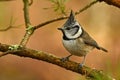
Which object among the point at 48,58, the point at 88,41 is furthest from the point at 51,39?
the point at 48,58

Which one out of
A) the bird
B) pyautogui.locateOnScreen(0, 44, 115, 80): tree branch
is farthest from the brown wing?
pyautogui.locateOnScreen(0, 44, 115, 80): tree branch

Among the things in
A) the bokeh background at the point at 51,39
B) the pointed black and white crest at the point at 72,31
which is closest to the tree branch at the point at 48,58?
the pointed black and white crest at the point at 72,31

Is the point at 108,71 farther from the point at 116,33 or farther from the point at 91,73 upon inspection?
Result: the point at 116,33

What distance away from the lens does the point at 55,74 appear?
5324 mm

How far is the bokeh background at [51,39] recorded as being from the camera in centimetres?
528

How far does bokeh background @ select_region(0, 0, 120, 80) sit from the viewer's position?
5.28 m

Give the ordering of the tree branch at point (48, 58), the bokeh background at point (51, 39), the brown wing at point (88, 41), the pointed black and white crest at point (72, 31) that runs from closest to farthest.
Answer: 1. the tree branch at point (48, 58)
2. the pointed black and white crest at point (72, 31)
3. the brown wing at point (88, 41)
4. the bokeh background at point (51, 39)

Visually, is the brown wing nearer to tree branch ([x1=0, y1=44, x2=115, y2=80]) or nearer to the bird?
the bird

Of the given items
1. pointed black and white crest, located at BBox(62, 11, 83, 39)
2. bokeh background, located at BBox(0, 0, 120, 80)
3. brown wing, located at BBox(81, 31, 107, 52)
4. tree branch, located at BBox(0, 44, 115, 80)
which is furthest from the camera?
bokeh background, located at BBox(0, 0, 120, 80)

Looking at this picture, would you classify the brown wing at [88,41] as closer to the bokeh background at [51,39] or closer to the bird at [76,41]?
the bird at [76,41]

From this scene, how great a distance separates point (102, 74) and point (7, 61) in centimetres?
416

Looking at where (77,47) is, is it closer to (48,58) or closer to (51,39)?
(48,58)

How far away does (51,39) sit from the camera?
5848mm

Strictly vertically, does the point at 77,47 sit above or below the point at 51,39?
above
